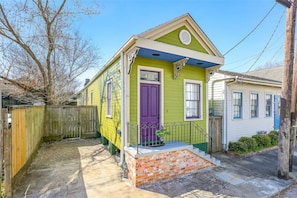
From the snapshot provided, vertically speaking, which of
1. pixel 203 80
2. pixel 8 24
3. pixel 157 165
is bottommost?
pixel 157 165

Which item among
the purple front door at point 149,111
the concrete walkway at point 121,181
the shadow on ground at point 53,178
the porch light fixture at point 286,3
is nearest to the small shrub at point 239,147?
the concrete walkway at point 121,181

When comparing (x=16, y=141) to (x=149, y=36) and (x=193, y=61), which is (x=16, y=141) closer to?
(x=149, y=36)

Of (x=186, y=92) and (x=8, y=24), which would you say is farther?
(x=8, y=24)

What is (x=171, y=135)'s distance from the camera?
241 inches

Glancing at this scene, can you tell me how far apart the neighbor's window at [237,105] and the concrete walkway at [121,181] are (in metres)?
2.58

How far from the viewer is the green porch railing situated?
17.6 ft

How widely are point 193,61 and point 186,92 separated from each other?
4.23 ft

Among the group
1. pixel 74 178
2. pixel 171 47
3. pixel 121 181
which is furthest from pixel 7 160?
pixel 171 47

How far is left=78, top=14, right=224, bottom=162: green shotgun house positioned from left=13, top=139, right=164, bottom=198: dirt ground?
882 mm

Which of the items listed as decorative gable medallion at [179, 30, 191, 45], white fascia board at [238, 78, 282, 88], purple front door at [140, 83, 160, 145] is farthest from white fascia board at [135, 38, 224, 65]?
white fascia board at [238, 78, 282, 88]

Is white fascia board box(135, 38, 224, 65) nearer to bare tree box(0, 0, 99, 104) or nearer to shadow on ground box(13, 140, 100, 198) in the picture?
shadow on ground box(13, 140, 100, 198)

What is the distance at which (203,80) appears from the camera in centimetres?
705

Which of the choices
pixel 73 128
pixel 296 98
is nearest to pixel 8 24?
pixel 73 128

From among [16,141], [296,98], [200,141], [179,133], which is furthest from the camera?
[200,141]
